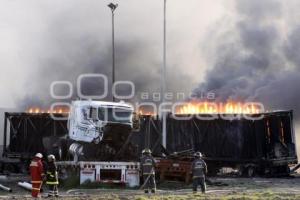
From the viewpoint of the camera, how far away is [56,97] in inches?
1487

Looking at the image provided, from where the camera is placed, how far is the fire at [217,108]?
28.6 m

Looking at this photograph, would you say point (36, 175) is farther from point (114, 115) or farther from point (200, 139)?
point (200, 139)

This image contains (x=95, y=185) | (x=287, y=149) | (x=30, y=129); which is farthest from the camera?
(x=30, y=129)

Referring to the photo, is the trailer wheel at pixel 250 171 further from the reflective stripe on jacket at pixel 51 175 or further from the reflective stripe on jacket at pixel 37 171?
the reflective stripe on jacket at pixel 37 171

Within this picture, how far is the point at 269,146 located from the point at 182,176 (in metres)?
8.02

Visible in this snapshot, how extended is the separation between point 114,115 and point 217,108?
10.5 metres

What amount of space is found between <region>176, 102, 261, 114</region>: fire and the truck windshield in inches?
347

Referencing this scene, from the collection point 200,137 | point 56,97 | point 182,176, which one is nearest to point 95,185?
point 182,176

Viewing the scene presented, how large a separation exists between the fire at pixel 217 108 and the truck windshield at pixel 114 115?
8.82m

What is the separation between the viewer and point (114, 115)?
798 inches

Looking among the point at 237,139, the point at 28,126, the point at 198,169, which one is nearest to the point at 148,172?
the point at 198,169

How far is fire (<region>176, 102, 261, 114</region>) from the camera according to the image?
28.6 meters

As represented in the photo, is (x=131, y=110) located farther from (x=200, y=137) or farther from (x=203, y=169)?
(x=200, y=137)

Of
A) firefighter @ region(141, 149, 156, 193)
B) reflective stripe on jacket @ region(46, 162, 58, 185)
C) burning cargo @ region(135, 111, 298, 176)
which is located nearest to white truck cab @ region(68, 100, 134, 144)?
firefighter @ region(141, 149, 156, 193)
